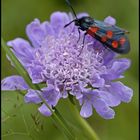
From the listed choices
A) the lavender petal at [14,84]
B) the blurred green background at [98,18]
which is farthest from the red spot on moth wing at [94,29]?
the blurred green background at [98,18]

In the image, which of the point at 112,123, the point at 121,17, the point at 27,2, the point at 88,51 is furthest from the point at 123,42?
the point at 27,2

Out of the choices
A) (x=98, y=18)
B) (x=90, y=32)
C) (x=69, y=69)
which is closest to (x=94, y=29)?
(x=90, y=32)

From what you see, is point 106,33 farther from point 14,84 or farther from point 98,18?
point 98,18

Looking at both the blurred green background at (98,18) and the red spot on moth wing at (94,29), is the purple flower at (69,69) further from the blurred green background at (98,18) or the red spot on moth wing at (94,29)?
the blurred green background at (98,18)

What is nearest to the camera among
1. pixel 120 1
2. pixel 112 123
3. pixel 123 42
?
pixel 123 42

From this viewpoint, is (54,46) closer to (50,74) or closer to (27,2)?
(50,74)
